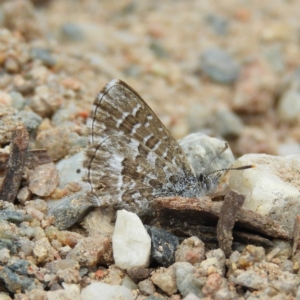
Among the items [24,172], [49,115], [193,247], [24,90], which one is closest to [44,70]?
[24,90]

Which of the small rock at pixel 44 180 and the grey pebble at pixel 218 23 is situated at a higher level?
the grey pebble at pixel 218 23

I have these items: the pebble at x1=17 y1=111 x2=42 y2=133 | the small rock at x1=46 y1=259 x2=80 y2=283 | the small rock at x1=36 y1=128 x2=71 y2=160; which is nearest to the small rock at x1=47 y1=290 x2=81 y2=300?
the small rock at x1=46 y1=259 x2=80 y2=283

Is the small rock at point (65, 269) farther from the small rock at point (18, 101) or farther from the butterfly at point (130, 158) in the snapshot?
the small rock at point (18, 101)

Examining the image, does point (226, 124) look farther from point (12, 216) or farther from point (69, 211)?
point (12, 216)

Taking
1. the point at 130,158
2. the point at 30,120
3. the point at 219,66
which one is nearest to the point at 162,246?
the point at 130,158

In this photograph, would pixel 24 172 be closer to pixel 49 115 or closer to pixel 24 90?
pixel 49 115

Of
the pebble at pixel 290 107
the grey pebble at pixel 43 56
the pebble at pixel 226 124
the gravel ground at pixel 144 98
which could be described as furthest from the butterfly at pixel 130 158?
the pebble at pixel 290 107

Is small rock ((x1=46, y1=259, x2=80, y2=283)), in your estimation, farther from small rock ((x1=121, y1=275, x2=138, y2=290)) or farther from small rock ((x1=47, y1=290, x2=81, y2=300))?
small rock ((x1=121, y1=275, x2=138, y2=290))
